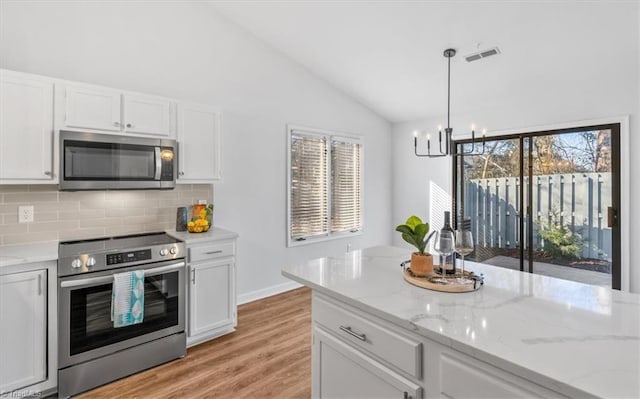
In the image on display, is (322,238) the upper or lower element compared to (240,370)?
upper

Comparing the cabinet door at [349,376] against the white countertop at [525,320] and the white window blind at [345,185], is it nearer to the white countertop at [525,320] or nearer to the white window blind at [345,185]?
the white countertop at [525,320]

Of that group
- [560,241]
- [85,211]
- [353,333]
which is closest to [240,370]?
[353,333]

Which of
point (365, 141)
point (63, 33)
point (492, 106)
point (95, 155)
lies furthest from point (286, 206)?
point (492, 106)

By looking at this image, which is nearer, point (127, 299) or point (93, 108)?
point (127, 299)

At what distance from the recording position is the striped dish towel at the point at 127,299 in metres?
2.29

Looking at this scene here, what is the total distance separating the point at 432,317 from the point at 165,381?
2137mm

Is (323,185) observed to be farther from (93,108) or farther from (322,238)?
(93,108)

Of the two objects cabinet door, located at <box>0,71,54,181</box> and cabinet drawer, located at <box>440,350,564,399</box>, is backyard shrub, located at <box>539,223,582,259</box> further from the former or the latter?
cabinet door, located at <box>0,71,54,181</box>

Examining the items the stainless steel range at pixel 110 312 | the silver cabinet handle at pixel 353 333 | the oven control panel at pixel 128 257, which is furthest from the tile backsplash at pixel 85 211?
the silver cabinet handle at pixel 353 333

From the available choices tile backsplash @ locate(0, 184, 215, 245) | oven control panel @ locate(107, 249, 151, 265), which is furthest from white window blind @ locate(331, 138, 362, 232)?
oven control panel @ locate(107, 249, 151, 265)

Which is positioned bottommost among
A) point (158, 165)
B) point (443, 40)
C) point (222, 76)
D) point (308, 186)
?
point (308, 186)

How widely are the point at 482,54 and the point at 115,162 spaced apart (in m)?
3.68

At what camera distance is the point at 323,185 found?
15.5ft

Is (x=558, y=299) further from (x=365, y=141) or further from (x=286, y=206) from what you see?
(x=365, y=141)
